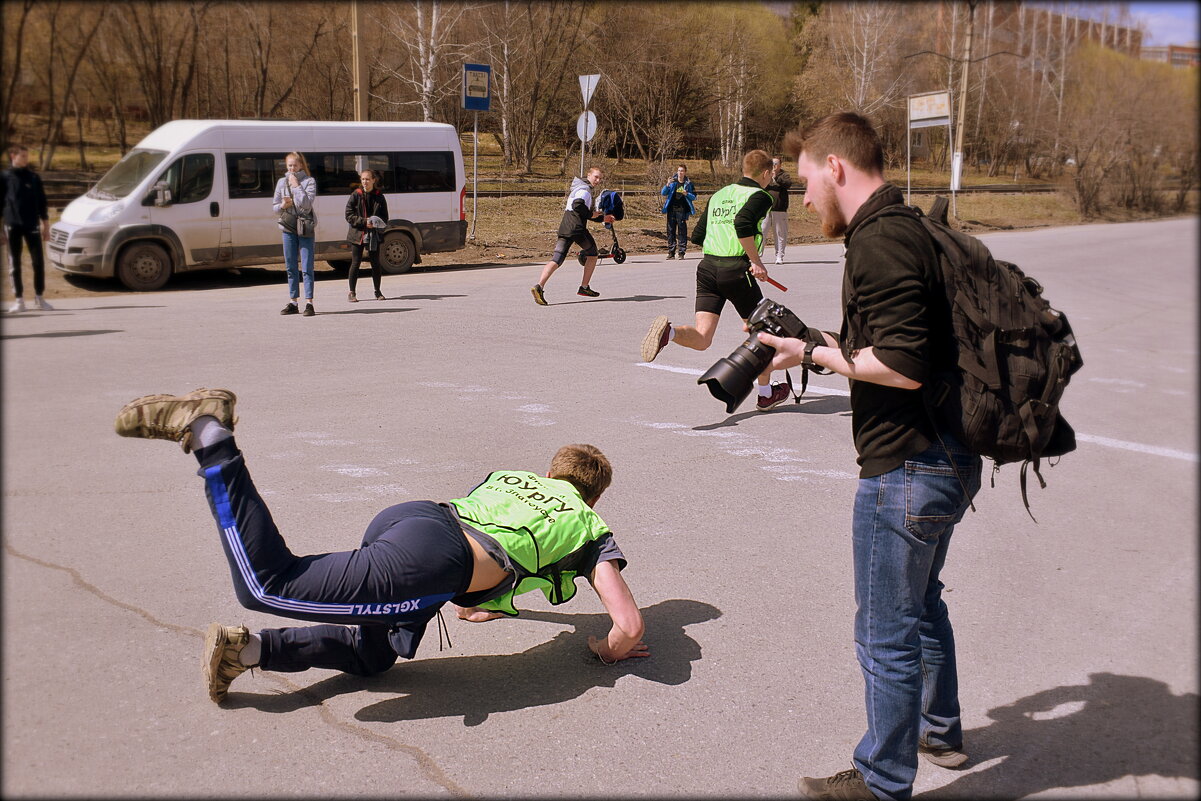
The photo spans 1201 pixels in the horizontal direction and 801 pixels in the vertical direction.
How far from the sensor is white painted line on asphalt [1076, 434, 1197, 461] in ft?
24.2

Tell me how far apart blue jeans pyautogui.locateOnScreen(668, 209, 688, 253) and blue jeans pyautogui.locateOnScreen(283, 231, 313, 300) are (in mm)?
10840

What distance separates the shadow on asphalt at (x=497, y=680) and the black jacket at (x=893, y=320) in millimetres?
1494

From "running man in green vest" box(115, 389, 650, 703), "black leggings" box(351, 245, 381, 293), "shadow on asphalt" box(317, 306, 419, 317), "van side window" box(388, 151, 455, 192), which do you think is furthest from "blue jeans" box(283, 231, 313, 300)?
"running man in green vest" box(115, 389, 650, 703)

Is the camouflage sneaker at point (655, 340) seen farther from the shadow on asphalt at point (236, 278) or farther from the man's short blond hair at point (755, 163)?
the shadow on asphalt at point (236, 278)

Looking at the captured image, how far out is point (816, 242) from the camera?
28.4 metres

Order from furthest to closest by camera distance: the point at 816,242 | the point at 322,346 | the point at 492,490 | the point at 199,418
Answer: the point at 816,242, the point at 322,346, the point at 492,490, the point at 199,418

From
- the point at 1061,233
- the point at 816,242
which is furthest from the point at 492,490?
the point at 1061,233

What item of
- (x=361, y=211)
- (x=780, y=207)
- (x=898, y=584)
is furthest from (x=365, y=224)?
(x=898, y=584)

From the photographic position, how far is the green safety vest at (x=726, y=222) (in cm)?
828

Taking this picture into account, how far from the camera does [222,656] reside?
3.47 meters

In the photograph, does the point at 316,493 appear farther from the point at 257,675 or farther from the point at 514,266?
the point at 514,266

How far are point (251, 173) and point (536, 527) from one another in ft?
48.1

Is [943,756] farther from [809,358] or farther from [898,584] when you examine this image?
[809,358]

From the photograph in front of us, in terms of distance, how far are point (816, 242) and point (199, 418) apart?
26.5 metres
